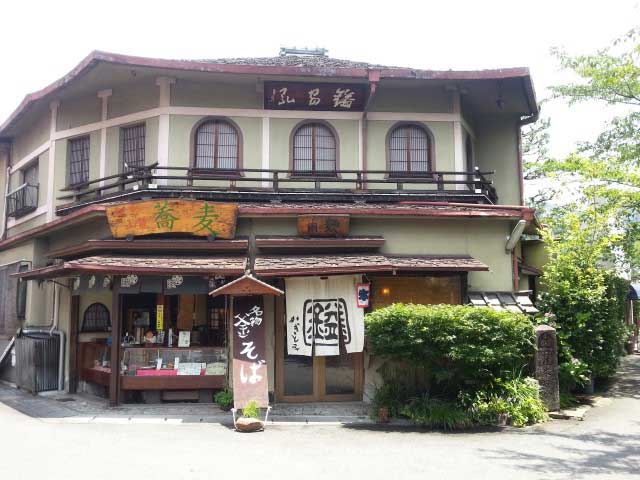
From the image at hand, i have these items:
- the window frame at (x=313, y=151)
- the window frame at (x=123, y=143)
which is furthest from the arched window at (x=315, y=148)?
the window frame at (x=123, y=143)

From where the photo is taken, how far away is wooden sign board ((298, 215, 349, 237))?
514 inches

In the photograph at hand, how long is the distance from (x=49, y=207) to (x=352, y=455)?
40.0 ft

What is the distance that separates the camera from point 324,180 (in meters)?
14.5

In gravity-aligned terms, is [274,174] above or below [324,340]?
above

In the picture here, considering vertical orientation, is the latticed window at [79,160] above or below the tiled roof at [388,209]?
above

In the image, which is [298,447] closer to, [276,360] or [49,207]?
[276,360]

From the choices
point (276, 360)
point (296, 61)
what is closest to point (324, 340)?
point (276, 360)

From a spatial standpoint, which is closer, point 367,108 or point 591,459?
point 591,459

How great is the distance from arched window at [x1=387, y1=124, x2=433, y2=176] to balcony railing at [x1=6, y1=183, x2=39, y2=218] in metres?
10.9

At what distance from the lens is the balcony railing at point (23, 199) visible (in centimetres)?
1750

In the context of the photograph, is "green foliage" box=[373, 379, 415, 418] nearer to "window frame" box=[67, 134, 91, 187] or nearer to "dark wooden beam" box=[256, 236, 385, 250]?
"dark wooden beam" box=[256, 236, 385, 250]

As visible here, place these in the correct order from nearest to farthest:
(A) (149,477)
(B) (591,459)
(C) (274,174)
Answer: (A) (149,477) → (B) (591,459) → (C) (274,174)

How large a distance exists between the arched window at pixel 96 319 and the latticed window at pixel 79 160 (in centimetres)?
367

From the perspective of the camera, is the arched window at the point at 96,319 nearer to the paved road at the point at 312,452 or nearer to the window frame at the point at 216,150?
the paved road at the point at 312,452
